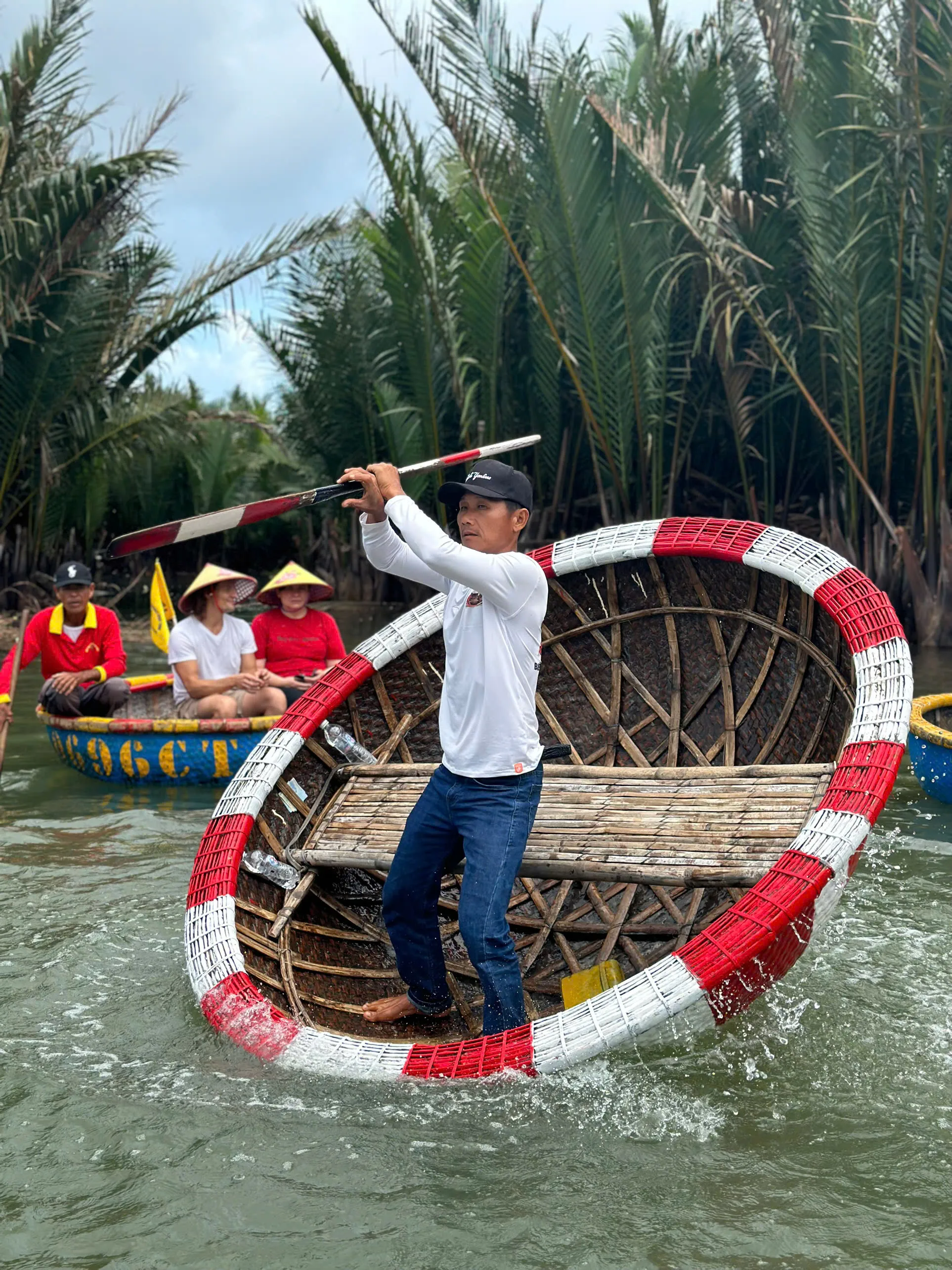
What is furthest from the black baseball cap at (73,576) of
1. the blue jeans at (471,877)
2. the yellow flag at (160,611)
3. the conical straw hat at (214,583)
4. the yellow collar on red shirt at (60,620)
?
the blue jeans at (471,877)

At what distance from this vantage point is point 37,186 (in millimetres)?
11188

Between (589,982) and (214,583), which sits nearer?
(589,982)

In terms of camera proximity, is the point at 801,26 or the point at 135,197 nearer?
the point at 801,26

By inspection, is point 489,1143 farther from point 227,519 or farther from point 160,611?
point 160,611

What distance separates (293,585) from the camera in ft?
22.7

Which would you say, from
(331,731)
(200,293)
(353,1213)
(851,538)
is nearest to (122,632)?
(200,293)

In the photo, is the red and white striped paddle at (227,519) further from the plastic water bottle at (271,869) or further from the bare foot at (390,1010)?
the bare foot at (390,1010)

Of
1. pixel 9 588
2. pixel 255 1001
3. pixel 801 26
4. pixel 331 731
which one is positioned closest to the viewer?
pixel 255 1001

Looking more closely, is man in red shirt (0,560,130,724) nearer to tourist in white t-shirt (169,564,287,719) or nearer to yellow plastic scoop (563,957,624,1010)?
tourist in white t-shirt (169,564,287,719)

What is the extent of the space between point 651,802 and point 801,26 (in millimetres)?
8429

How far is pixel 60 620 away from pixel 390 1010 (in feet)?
14.4

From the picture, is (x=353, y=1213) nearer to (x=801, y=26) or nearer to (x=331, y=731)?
(x=331, y=731)

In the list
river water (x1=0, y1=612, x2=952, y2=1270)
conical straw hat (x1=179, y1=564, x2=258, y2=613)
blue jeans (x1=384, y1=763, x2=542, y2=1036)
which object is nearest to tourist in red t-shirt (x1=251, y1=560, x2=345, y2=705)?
conical straw hat (x1=179, y1=564, x2=258, y2=613)

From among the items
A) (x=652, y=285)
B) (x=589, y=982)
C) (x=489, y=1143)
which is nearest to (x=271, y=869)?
(x=589, y=982)
